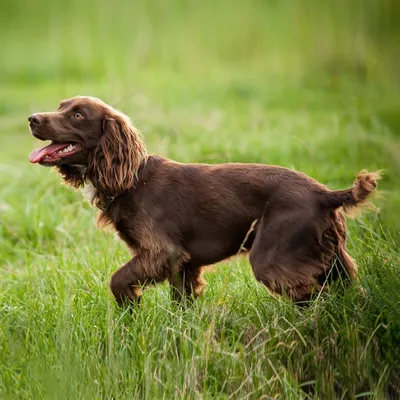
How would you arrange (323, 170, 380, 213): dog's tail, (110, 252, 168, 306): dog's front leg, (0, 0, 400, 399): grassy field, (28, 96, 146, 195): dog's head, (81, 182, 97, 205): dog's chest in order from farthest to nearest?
(81, 182, 97, 205): dog's chest
(28, 96, 146, 195): dog's head
(110, 252, 168, 306): dog's front leg
(323, 170, 380, 213): dog's tail
(0, 0, 400, 399): grassy field

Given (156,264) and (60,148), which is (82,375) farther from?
(60,148)

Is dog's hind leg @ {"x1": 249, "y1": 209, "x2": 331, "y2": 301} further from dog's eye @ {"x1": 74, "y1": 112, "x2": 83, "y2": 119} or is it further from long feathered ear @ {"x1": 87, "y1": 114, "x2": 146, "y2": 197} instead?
dog's eye @ {"x1": 74, "y1": 112, "x2": 83, "y2": 119}

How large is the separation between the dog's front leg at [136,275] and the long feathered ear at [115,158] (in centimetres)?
41

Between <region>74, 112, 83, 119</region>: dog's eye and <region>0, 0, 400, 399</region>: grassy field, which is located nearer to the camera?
<region>0, 0, 400, 399</region>: grassy field

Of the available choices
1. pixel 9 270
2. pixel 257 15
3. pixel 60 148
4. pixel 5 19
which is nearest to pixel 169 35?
pixel 5 19

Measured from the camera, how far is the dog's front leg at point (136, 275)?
438 cm

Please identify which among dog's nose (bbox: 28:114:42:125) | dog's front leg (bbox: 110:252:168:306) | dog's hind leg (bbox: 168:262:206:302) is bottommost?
dog's hind leg (bbox: 168:262:206:302)

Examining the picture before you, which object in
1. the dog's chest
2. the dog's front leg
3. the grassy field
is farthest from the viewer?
the dog's chest

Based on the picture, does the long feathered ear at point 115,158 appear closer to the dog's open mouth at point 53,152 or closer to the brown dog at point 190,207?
the brown dog at point 190,207

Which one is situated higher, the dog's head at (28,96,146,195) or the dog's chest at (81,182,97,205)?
the dog's head at (28,96,146,195)

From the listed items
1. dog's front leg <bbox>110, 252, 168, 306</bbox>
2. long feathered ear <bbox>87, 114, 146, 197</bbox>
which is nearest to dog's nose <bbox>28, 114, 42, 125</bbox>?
long feathered ear <bbox>87, 114, 146, 197</bbox>

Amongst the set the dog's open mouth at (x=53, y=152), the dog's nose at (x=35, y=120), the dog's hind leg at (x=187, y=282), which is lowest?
the dog's hind leg at (x=187, y=282)

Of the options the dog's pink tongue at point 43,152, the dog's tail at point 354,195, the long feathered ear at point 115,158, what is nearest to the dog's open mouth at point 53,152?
the dog's pink tongue at point 43,152

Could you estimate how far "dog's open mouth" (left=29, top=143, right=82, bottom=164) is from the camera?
14.6ft
